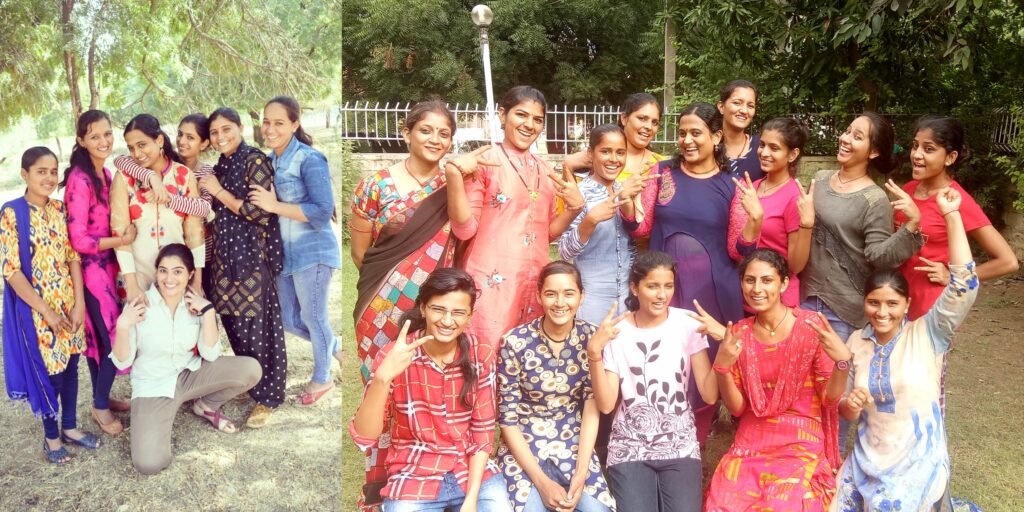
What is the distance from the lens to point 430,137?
261 centimetres

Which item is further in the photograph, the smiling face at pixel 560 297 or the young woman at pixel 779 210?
the young woman at pixel 779 210

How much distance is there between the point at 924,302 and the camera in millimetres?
2650

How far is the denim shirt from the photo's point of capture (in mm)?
2645

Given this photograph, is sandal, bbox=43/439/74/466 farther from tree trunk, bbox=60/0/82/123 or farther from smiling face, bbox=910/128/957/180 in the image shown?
smiling face, bbox=910/128/957/180

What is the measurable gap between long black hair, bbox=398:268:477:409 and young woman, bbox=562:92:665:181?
0.68 metres

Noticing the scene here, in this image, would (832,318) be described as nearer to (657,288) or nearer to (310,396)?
(657,288)

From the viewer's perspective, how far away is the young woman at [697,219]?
275 cm

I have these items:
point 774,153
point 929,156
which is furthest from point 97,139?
point 929,156

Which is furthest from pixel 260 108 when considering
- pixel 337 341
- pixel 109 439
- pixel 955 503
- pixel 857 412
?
pixel 955 503

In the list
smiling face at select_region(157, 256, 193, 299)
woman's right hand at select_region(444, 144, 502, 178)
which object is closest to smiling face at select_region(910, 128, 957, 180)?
woman's right hand at select_region(444, 144, 502, 178)

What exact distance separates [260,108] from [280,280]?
1.98 feet

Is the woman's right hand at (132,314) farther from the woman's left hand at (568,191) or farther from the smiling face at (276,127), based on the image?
the woman's left hand at (568,191)

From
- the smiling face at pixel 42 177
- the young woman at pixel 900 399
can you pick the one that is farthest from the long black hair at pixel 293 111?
the young woman at pixel 900 399

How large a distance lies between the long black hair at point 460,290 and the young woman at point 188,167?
0.82m
